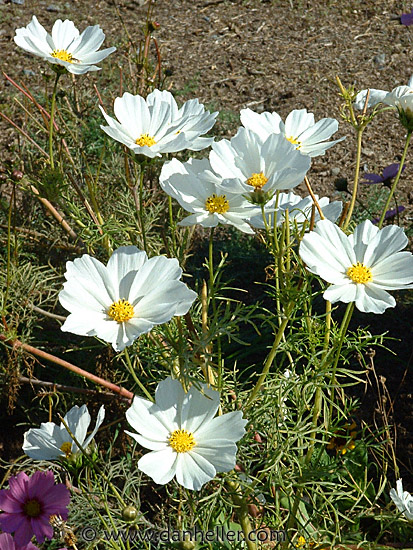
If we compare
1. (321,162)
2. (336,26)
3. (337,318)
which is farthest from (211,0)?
(337,318)

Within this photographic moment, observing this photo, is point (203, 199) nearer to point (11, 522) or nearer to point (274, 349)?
point (274, 349)

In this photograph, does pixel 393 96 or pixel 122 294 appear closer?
pixel 122 294

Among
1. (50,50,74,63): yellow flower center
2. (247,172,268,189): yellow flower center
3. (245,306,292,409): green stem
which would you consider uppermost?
(50,50,74,63): yellow flower center

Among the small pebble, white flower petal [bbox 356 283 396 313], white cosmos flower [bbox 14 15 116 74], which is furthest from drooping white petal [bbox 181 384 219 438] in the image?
the small pebble

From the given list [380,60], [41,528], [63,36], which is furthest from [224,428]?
[380,60]

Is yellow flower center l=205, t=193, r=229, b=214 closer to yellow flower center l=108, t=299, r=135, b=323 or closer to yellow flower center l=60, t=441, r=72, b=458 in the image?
yellow flower center l=108, t=299, r=135, b=323

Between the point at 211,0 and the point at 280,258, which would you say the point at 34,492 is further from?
the point at 211,0
